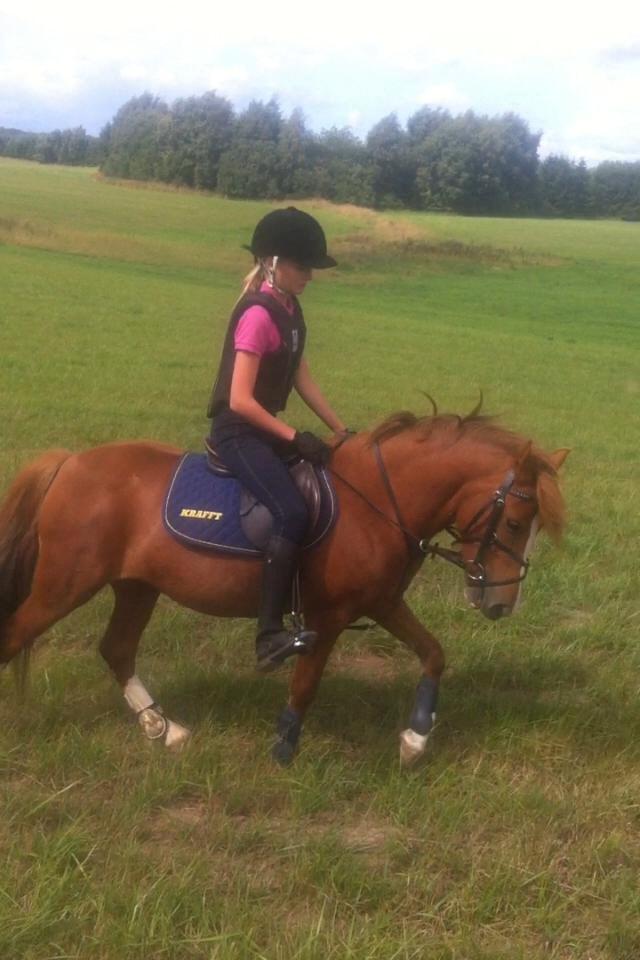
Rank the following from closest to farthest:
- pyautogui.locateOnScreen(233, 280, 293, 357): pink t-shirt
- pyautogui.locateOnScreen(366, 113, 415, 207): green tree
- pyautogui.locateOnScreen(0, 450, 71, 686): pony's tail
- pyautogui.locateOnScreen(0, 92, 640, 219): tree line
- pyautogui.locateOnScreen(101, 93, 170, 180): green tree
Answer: pyautogui.locateOnScreen(233, 280, 293, 357): pink t-shirt → pyautogui.locateOnScreen(0, 450, 71, 686): pony's tail → pyautogui.locateOnScreen(0, 92, 640, 219): tree line → pyautogui.locateOnScreen(101, 93, 170, 180): green tree → pyautogui.locateOnScreen(366, 113, 415, 207): green tree

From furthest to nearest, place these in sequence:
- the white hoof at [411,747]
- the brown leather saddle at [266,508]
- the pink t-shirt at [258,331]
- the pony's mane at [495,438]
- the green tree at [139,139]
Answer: the green tree at [139,139], the white hoof at [411,747], the brown leather saddle at [266,508], the pink t-shirt at [258,331], the pony's mane at [495,438]

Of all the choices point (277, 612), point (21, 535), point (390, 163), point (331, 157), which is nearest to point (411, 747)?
point (277, 612)

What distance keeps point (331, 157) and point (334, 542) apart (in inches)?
737

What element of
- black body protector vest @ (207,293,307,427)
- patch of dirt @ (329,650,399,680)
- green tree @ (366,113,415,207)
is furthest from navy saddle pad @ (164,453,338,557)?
green tree @ (366,113,415,207)

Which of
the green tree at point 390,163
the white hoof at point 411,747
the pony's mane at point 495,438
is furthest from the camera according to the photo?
the green tree at point 390,163

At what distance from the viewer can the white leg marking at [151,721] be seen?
4.43m

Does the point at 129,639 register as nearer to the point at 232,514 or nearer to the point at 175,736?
the point at 175,736

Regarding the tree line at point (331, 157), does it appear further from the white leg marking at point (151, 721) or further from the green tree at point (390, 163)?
the white leg marking at point (151, 721)

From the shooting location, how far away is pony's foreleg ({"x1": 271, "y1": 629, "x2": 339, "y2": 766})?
4336mm

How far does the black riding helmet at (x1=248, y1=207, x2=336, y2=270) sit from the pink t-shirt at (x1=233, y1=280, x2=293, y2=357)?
0.17 metres

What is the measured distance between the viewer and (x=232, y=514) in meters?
4.30

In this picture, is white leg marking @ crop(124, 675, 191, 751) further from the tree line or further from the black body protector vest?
the tree line

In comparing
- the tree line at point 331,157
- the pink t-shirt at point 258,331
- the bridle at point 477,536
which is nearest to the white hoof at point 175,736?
the bridle at point 477,536

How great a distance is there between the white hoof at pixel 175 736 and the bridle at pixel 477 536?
136 centimetres
